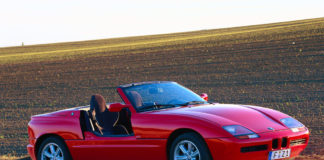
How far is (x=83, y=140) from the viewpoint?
26.0 ft

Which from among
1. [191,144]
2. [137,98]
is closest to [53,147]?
[137,98]

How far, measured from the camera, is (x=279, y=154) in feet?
20.7

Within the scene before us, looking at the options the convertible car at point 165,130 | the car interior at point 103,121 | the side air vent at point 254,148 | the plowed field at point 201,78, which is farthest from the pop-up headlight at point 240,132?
the plowed field at point 201,78

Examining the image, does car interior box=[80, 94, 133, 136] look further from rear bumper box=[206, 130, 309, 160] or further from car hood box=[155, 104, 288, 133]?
rear bumper box=[206, 130, 309, 160]

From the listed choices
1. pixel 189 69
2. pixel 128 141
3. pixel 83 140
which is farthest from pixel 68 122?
pixel 189 69

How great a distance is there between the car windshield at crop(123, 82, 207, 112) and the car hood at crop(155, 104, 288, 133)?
34cm

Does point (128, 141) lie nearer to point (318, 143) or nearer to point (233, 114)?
point (233, 114)

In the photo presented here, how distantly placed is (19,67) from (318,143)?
37701mm

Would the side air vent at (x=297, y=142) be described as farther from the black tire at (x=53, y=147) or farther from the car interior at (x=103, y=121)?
the black tire at (x=53, y=147)

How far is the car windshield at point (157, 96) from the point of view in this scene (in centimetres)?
747

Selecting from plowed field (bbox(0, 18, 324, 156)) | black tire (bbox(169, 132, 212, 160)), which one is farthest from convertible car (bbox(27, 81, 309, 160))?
plowed field (bbox(0, 18, 324, 156))

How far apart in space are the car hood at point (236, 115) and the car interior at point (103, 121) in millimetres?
923

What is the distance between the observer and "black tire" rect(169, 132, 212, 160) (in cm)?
621

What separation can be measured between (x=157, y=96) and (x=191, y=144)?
1.54m
